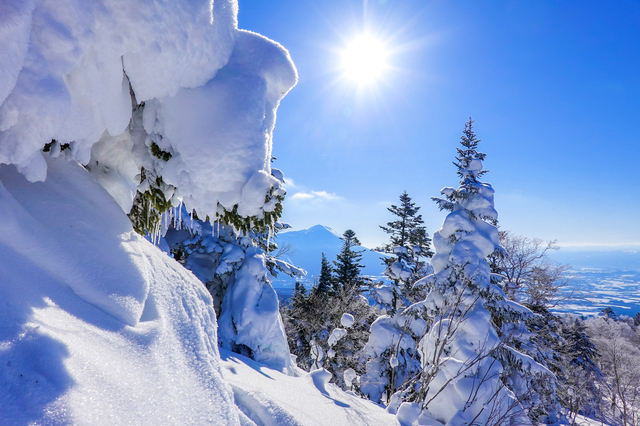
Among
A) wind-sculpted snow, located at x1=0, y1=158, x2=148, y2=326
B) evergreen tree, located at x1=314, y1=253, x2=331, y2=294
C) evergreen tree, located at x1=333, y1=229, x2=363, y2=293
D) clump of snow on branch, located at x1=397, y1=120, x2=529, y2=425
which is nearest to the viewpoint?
wind-sculpted snow, located at x1=0, y1=158, x2=148, y2=326

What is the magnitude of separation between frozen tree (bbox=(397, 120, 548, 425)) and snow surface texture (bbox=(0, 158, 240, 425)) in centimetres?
550

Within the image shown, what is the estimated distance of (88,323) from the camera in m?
1.76

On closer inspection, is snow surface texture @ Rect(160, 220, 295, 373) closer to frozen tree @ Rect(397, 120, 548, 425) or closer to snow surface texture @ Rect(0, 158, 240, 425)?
frozen tree @ Rect(397, 120, 548, 425)

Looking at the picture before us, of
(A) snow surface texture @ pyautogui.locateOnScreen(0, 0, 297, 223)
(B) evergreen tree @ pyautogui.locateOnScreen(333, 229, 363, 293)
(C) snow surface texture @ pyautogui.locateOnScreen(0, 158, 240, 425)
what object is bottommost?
(C) snow surface texture @ pyautogui.locateOnScreen(0, 158, 240, 425)

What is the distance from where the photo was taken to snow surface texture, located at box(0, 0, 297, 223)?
5.43ft

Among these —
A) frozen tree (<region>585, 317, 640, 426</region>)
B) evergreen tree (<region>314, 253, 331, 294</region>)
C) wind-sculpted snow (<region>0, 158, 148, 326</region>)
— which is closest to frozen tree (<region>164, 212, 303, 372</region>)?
wind-sculpted snow (<region>0, 158, 148, 326</region>)

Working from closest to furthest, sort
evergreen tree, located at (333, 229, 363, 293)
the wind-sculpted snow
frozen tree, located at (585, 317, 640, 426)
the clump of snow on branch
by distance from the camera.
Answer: the wind-sculpted snow, the clump of snow on branch, frozen tree, located at (585, 317, 640, 426), evergreen tree, located at (333, 229, 363, 293)

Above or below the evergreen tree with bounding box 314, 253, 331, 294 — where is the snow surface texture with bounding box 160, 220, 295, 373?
below

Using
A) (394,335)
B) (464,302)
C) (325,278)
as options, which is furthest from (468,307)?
(325,278)

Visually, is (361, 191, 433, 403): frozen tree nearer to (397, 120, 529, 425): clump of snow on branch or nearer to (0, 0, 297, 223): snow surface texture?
(397, 120, 529, 425): clump of snow on branch

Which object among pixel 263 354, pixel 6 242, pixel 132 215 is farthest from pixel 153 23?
pixel 263 354

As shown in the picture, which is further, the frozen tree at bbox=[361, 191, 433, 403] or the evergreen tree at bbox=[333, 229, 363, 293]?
the evergreen tree at bbox=[333, 229, 363, 293]

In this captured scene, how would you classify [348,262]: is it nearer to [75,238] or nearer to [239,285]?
[239,285]

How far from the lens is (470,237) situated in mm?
9016
